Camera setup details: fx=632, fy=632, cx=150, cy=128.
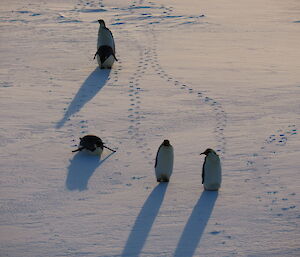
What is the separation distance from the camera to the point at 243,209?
5.07 meters

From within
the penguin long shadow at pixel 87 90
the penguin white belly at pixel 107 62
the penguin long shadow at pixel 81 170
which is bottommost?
the penguin long shadow at pixel 81 170

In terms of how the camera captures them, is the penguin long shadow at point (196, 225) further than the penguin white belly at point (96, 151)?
No

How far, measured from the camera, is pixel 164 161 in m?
5.39

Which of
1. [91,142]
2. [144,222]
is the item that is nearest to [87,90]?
[91,142]

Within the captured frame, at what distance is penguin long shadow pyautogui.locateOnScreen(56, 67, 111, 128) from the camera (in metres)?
7.17

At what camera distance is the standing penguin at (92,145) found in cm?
594

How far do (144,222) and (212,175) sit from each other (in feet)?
2.63

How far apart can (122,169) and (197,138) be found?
3.54 feet

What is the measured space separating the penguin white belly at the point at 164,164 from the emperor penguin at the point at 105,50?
11.5ft

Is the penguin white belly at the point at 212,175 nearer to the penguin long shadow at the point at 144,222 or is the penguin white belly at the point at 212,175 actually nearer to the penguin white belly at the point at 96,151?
the penguin long shadow at the point at 144,222

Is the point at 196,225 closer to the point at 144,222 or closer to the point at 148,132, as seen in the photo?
the point at 144,222

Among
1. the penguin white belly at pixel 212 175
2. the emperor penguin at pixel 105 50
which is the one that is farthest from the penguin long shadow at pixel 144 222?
the emperor penguin at pixel 105 50

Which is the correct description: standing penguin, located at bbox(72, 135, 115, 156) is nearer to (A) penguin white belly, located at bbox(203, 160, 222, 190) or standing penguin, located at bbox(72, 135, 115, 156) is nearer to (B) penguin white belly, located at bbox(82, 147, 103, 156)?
(B) penguin white belly, located at bbox(82, 147, 103, 156)

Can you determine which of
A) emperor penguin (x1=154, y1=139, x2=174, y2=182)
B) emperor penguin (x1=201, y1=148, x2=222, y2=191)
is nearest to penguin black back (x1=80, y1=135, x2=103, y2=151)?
emperor penguin (x1=154, y1=139, x2=174, y2=182)
